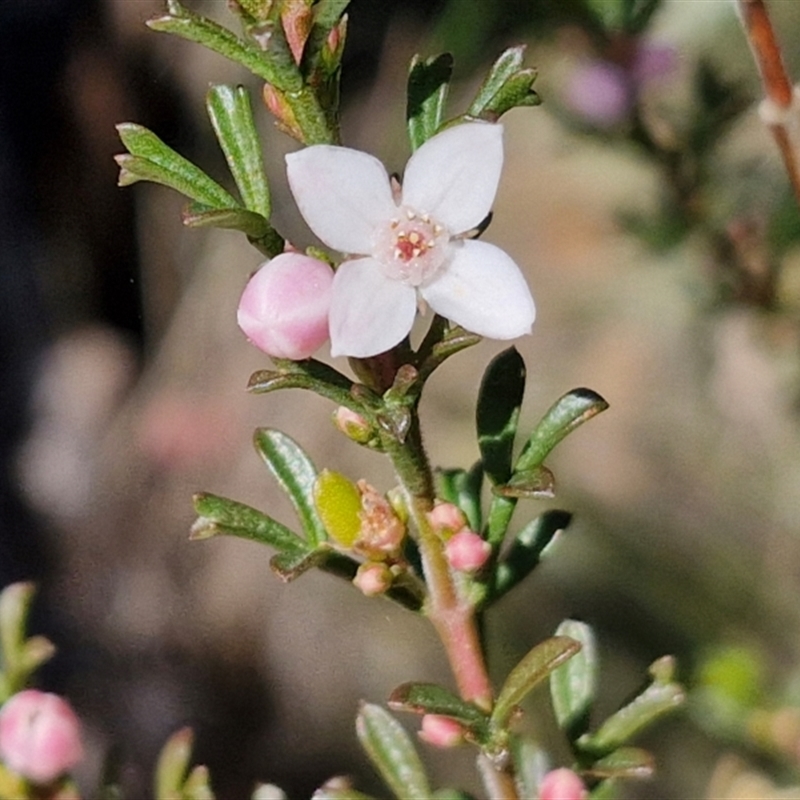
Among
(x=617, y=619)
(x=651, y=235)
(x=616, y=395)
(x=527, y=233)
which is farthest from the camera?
(x=527, y=233)

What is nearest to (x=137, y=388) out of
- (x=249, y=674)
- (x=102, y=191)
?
(x=102, y=191)

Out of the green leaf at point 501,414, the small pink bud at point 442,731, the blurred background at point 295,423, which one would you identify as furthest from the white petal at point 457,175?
the blurred background at point 295,423

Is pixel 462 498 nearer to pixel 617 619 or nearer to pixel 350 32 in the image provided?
pixel 617 619

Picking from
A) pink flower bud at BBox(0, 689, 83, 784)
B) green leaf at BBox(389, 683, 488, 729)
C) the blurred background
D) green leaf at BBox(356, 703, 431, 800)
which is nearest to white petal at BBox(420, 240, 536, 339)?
green leaf at BBox(389, 683, 488, 729)

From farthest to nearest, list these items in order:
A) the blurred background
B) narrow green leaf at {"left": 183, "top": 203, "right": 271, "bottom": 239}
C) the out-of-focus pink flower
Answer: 1. the blurred background
2. the out-of-focus pink flower
3. narrow green leaf at {"left": 183, "top": 203, "right": 271, "bottom": 239}

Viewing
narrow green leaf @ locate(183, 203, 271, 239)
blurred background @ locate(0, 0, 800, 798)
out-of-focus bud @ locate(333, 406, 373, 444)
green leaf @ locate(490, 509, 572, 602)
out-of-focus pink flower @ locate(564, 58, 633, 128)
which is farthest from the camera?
blurred background @ locate(0, 0, 800, 798)

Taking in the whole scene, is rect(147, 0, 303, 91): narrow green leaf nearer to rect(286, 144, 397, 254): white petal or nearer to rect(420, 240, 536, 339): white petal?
rect(286, 144, 397, 254): white petal

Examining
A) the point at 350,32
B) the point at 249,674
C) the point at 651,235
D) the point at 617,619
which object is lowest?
the point at 249,674
